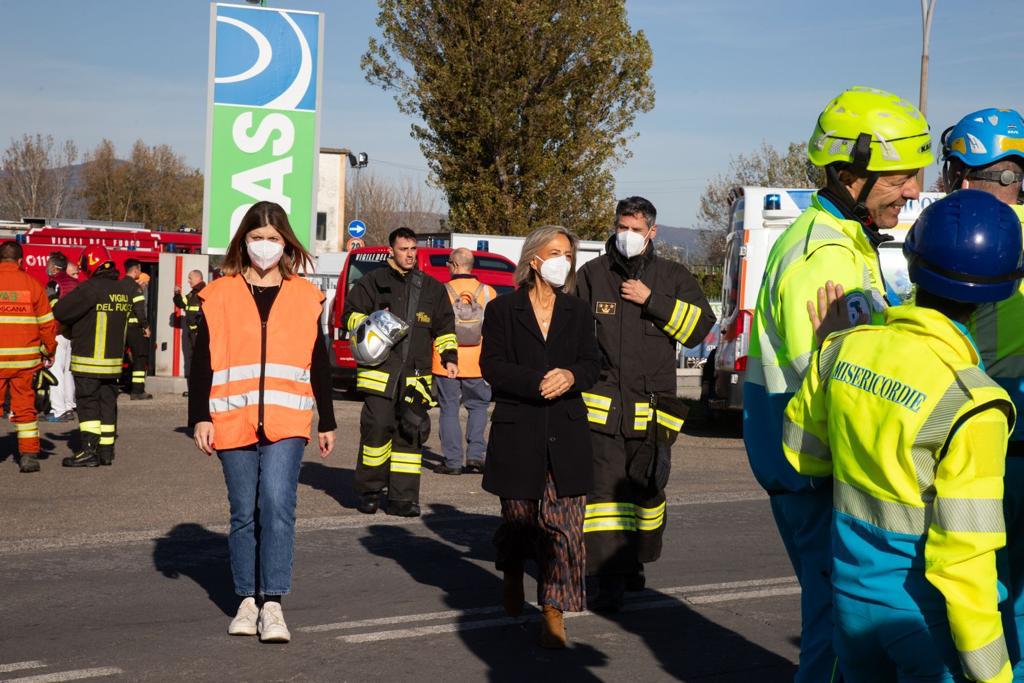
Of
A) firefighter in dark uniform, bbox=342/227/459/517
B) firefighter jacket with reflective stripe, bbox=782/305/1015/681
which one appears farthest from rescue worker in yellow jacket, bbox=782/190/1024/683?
firefighter in dark uniform, bbox=342/227/459/517

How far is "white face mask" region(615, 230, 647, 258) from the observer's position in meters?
6.80

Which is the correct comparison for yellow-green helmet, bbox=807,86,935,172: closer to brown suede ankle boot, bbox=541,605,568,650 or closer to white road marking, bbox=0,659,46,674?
brown suede ankle boot, bbox=541,605,568,650

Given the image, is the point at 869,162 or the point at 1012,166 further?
the point at 1012,166

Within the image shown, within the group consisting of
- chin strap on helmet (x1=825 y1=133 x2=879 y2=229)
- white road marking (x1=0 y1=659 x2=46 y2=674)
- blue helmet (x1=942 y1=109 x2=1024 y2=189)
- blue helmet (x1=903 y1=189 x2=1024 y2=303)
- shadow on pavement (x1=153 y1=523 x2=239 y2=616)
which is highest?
blue helmet (x1=942 y1=109 x2=1024 y2=189)

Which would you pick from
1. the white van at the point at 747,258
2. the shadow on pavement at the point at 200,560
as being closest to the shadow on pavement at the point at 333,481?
the shadow on pavement at the point at 200,560

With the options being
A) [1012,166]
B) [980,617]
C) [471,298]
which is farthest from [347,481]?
[980,617]

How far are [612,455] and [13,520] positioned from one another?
4.82 meters

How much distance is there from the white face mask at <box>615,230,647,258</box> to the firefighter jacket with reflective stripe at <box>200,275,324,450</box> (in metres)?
1.78

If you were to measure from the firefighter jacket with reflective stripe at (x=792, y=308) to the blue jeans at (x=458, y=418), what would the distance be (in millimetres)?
8382

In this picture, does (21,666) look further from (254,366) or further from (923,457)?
(923,457)

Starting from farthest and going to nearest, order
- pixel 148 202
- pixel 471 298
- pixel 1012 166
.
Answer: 1. pixel 148 202
2. pixel 471 298
3. pixel 1012 166

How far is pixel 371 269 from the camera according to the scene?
1978 centimetres

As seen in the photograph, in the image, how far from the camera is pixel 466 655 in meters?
5.79

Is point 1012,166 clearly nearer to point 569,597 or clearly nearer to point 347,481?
point 569,597
